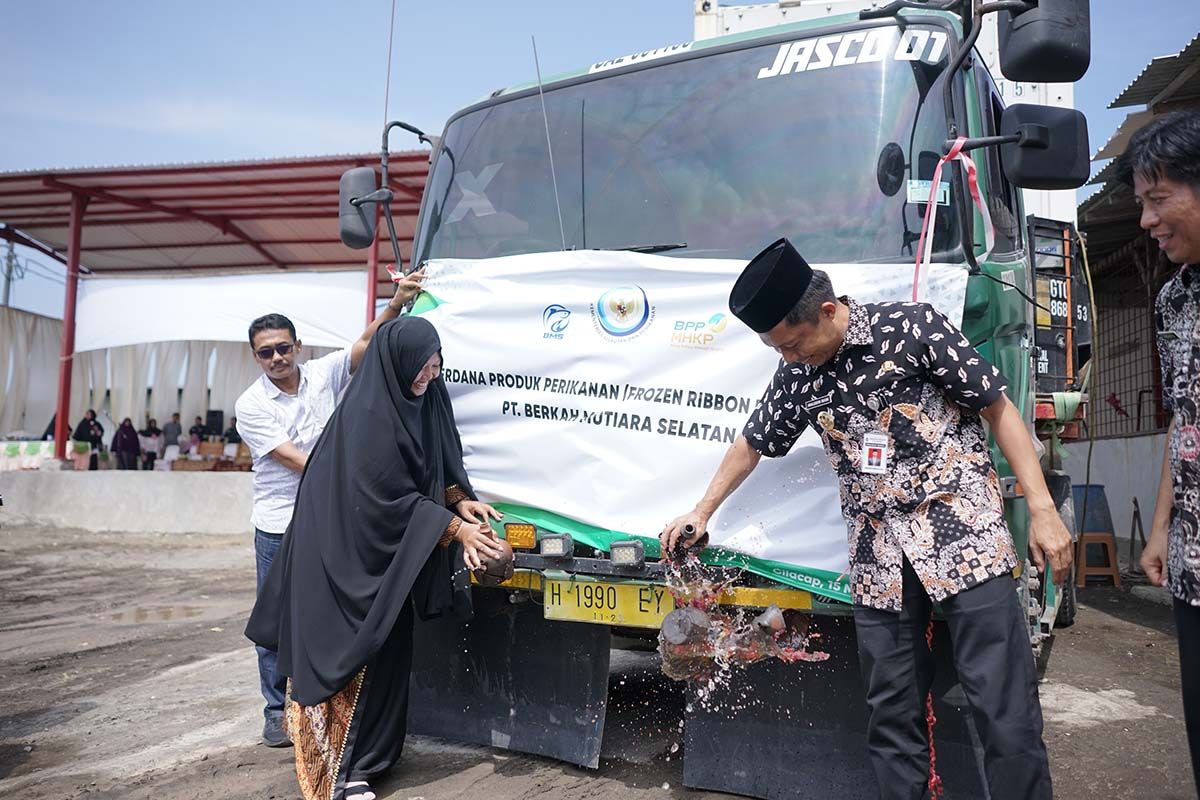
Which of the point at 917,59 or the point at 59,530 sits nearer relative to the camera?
the point at 917,59

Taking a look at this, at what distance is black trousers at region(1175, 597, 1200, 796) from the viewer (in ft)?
7.34

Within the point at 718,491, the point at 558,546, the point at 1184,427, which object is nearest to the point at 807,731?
the point at 718,491

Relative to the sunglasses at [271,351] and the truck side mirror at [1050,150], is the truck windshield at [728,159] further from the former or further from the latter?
the sunglasses at [271,351]

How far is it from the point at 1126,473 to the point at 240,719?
10124 millimetres

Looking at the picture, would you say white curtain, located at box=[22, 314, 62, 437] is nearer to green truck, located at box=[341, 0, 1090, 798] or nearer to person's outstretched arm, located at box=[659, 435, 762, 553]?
green truck, located at box=[341, 0, 1090, 798]

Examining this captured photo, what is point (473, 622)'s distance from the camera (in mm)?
3873

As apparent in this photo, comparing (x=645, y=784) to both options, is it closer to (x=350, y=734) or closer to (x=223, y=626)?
(x=350, y=734)

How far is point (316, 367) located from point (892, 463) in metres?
2.89

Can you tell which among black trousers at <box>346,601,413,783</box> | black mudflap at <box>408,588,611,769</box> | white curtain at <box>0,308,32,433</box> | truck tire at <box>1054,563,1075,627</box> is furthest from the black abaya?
white curtain at <box>0,308,32,433</box>

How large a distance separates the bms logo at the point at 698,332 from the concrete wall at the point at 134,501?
11351 millimetres

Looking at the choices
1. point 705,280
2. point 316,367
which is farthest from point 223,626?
point 705,280

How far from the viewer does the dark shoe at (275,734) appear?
4133mm

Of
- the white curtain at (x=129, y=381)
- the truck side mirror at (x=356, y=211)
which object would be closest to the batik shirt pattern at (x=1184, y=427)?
the truck side mirror at (x=356, y=211)

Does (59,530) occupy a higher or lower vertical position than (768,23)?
lower
